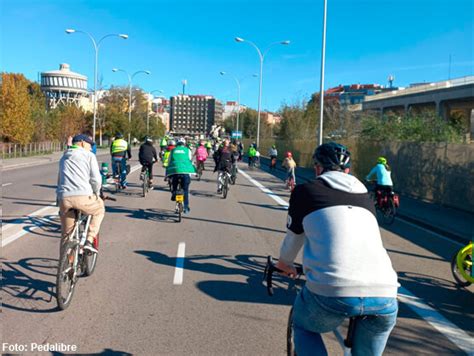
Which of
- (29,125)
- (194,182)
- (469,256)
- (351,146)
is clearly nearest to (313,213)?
(469,256)

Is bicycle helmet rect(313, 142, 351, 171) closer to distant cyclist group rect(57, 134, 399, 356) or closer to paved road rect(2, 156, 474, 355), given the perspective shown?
distant cyclist group rect(57, 134, 399, 356)

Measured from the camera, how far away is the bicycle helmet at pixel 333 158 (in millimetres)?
2832

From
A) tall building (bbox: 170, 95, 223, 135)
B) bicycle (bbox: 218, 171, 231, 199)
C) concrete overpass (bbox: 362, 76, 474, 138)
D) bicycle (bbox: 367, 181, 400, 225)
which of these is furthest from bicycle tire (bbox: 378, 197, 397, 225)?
tall building (bbox: 170, 95, 223, 135)

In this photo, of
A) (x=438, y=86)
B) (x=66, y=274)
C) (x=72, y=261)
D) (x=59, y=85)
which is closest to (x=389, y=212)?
(x=72, y=261)

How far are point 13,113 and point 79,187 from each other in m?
33.5

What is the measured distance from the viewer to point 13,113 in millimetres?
35125

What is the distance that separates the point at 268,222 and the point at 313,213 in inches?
340

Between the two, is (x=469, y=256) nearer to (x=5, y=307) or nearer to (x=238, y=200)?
(x=5, y=307)

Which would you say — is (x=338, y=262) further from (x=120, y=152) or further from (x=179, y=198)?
(x=120, y=152)

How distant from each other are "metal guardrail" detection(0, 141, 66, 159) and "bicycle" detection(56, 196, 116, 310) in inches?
1210

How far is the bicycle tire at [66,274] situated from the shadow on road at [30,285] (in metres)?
0.14

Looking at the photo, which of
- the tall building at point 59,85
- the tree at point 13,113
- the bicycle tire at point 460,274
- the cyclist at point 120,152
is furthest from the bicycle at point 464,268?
the tall building at point 59,85

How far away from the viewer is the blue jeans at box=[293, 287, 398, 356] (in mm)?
2465

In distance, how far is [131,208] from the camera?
12.3m
